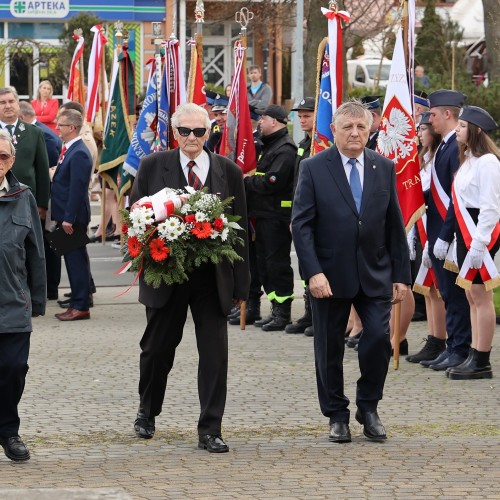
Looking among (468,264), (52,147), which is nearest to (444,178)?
(468,264)

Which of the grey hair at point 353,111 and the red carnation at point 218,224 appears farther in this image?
the grey hair at point 353,111

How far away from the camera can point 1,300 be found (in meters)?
7.33

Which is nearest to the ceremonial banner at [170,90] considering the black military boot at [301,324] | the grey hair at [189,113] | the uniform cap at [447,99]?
the black military boot at [301,324]

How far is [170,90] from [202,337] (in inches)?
301

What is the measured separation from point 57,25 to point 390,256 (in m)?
34.6

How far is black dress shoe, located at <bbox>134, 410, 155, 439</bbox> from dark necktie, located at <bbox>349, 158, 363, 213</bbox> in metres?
1.78

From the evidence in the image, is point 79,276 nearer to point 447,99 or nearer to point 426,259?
point 426,259

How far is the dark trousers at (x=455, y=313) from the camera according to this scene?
404 inches

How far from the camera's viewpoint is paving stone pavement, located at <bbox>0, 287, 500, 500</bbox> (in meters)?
6.77

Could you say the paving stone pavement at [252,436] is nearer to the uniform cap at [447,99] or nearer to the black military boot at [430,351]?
the black military boot at [430,351]

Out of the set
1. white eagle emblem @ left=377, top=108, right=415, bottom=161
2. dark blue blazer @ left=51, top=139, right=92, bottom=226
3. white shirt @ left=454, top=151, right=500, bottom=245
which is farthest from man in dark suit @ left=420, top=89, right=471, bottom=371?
dark blue blazer @ left=51, top=139, right=92, bottom=226

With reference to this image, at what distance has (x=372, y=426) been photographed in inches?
309

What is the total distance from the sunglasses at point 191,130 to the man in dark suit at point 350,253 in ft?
2.14

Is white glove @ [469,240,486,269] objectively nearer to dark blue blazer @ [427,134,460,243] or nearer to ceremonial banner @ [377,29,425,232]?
dark blue blazer @ [427,134,460,243]
